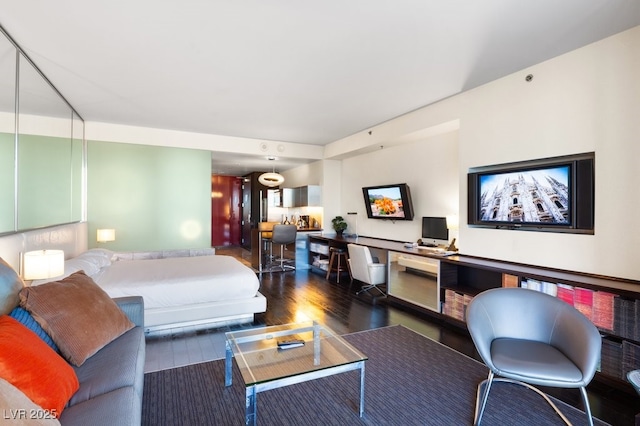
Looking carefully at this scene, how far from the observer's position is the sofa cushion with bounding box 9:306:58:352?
1654 mm

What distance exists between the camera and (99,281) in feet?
10.4

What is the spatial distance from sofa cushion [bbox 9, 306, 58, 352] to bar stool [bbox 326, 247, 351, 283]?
14.5 ft

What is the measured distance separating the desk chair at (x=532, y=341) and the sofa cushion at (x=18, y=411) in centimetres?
211

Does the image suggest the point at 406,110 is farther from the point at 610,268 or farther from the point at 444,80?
the point at 610,268

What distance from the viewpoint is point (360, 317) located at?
388 centimetres

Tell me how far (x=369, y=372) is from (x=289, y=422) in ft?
2.86

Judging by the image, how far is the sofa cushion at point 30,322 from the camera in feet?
5.43

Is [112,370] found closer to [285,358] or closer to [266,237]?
[285,358]

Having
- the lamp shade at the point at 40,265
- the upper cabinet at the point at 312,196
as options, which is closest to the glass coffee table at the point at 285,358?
the lamp shade at the point at 40,265

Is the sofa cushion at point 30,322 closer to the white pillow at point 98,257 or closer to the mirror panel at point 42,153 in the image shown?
the mirror panel at point 42,153

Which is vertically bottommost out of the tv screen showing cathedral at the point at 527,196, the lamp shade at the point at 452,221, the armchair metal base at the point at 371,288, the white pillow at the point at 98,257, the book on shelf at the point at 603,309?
the armchair metal base at the point at 371,288

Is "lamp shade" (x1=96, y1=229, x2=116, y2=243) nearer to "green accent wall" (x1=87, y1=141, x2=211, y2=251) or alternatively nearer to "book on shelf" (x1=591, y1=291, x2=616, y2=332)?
"green accent wall" (x1=87, y1=141, x2=211, y2=251)

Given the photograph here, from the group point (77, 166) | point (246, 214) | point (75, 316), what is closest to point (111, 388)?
point (75, 316)

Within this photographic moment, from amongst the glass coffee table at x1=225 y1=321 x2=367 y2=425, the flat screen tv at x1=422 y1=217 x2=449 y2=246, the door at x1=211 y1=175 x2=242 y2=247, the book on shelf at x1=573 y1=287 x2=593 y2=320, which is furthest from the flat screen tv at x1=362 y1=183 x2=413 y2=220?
the door at x1=211 y1=175 x2=242 y2=247
